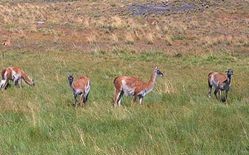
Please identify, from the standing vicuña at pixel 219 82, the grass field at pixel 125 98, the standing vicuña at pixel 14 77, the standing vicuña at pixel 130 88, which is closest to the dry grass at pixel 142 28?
the grass field at pixel 125 98

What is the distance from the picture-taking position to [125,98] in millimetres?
12469

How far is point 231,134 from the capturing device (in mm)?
7762

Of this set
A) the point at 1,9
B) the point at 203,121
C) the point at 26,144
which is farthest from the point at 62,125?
the point at 1,9

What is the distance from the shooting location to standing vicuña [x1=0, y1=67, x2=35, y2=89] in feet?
44.9

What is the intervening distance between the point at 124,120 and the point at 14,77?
597cm

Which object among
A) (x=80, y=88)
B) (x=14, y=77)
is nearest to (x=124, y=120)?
(x=80, y=88)

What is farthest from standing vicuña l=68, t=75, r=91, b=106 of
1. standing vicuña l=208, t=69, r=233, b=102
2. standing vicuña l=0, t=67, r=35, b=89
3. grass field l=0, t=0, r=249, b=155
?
standing vicuña l=208, t=69, r=233, b=102

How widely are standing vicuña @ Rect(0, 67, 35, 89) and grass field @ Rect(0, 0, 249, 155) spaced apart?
36 cm

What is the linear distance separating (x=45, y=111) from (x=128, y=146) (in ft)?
10.4

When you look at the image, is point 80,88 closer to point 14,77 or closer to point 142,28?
point 14,77

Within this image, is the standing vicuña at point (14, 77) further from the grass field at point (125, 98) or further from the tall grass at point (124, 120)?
the grass field at point (125, 98)

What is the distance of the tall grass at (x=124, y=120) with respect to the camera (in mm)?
7293

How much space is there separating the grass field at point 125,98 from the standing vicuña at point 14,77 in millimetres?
364

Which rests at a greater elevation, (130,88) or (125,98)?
(130,88)
